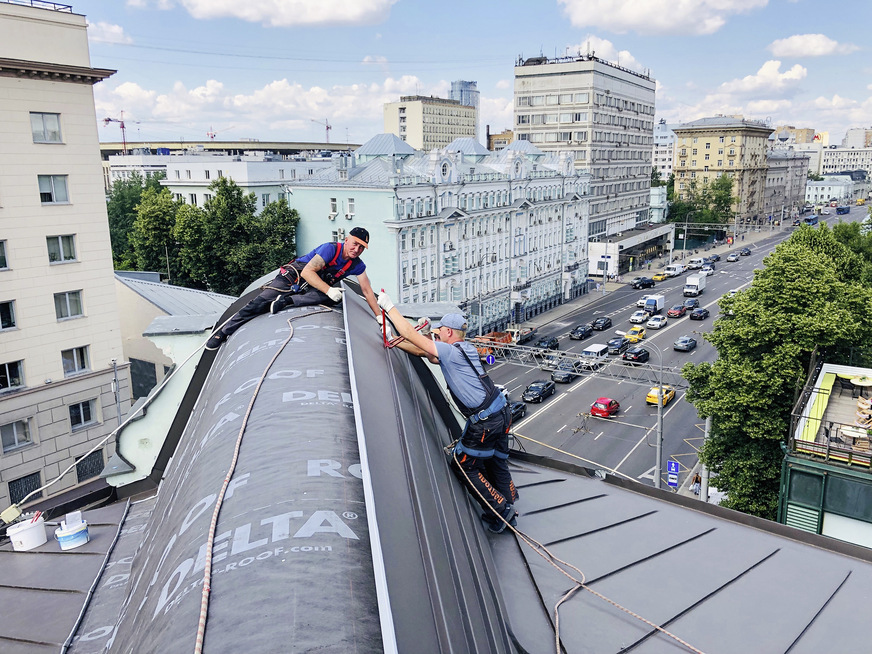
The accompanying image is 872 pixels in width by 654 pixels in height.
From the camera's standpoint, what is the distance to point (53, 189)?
2539 centimetres

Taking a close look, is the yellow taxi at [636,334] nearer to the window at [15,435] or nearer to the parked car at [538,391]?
the parked car at [538,391]

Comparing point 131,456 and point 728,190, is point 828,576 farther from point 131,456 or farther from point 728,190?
point 728,190

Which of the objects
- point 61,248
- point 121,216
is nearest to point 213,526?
point 61,248

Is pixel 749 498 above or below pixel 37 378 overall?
below

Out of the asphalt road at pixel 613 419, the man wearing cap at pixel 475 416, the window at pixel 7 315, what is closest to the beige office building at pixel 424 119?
the asphalt road at pixel 613 419

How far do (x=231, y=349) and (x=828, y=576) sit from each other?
6.98m

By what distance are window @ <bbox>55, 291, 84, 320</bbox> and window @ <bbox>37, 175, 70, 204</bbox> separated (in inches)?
145

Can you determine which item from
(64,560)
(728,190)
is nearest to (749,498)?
(64,560)

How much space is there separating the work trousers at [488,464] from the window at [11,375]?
24098mm

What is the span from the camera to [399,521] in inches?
160

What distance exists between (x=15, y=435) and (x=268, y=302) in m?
22.5

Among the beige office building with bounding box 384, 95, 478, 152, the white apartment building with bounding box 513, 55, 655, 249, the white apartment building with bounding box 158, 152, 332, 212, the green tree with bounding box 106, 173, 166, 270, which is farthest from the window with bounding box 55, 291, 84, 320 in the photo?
the beige office building with bounding box 384, 95, 478, 152

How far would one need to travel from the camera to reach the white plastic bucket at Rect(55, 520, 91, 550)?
22.9 feet

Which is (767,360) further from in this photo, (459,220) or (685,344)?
(459,220)
